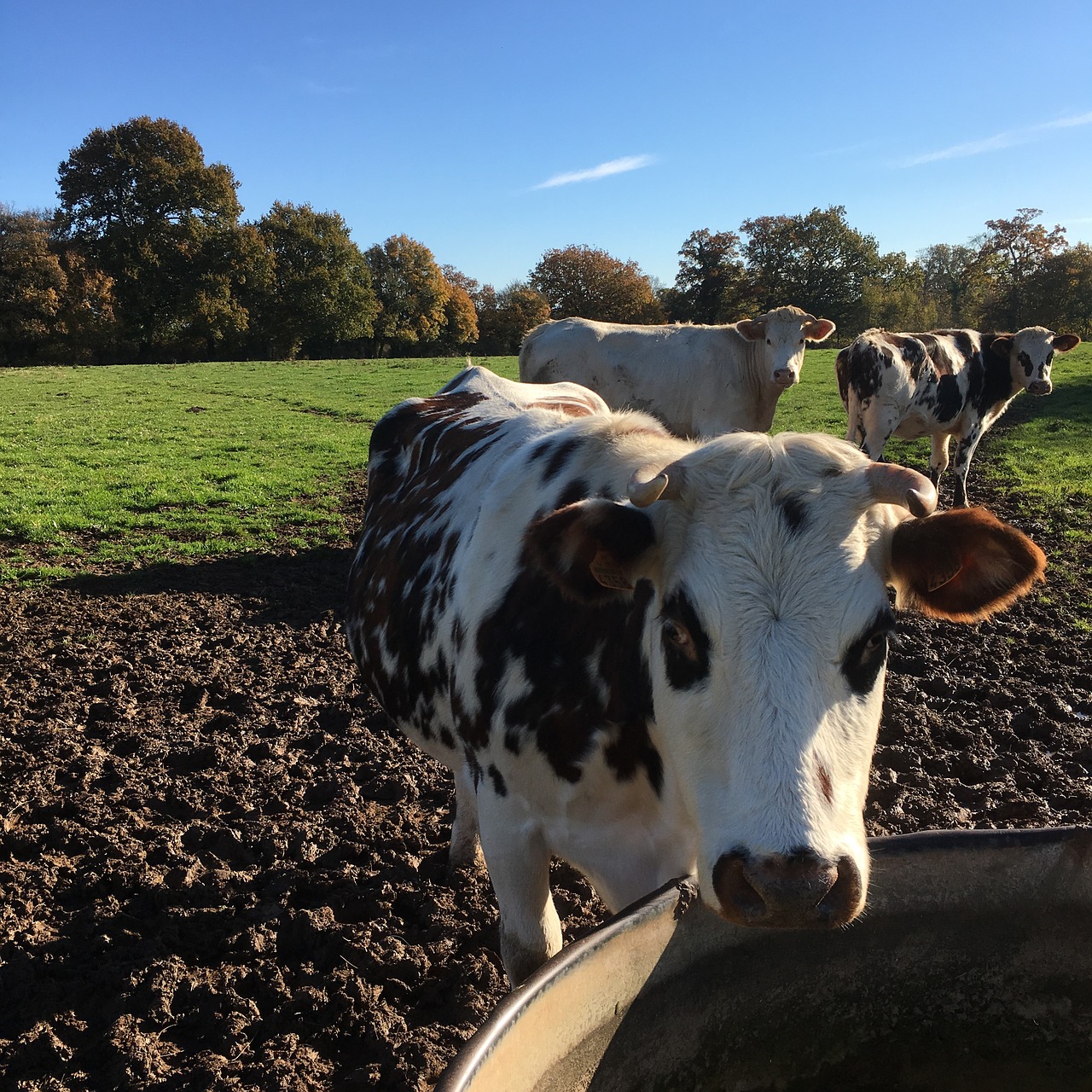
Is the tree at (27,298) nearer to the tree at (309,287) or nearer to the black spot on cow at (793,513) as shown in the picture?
the tree at (309,287)

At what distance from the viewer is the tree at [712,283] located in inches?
2030

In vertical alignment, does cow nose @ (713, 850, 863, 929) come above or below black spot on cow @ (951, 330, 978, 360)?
below

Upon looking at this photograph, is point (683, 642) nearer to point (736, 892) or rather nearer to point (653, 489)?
point (653, 489)

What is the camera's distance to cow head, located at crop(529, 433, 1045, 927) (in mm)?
1586

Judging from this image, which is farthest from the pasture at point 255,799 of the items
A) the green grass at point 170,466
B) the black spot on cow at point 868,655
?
the black spot on cow at point 868,655

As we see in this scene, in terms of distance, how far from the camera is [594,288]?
197 ft

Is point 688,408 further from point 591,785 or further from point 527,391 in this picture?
point 591,785

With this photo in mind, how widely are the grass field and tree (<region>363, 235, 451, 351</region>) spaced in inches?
1245

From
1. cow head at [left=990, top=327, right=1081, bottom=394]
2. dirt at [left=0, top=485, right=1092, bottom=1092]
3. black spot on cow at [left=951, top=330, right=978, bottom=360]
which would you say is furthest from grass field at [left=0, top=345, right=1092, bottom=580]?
dirt at [left=0, top=485, right=1092, bottom=1092]

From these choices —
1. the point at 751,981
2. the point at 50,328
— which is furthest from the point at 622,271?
the point at 751,981

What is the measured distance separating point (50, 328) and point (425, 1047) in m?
48.2

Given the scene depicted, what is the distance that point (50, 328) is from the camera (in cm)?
4238

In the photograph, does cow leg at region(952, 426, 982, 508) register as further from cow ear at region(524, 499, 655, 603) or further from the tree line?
the tree line

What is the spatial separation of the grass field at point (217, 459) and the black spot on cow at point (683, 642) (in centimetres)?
767
